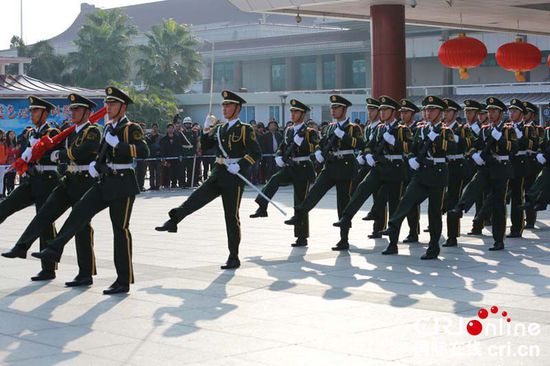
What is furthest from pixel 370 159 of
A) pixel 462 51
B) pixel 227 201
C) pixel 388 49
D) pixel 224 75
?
pixel 224 75

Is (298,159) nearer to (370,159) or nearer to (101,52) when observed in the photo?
(370,159)

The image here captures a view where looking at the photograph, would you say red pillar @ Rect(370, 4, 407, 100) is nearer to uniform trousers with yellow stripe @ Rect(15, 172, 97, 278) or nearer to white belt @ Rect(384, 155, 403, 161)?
white belt @ Rect(384, 155, 403, 161)

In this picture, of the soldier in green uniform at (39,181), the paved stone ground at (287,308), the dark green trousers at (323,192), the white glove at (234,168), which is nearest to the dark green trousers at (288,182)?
the dark green trousers at (323,192)

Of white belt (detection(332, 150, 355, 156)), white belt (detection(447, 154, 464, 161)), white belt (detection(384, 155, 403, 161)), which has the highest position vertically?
white belt (detection(332, 150, 355, 156))

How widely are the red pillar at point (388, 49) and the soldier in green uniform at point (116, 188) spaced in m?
10.3

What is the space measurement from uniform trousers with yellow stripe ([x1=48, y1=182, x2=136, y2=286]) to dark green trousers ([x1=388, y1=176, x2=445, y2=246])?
346 centimetres

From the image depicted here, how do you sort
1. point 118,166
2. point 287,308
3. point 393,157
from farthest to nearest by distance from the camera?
→ point 393,157, point 118,166, point 287,308

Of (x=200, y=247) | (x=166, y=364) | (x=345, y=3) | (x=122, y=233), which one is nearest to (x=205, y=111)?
(x=345, y=3)

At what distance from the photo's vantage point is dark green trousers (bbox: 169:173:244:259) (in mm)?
11680

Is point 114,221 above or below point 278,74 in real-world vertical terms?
below

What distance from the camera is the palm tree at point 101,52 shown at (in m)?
56.8

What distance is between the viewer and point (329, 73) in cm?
6212

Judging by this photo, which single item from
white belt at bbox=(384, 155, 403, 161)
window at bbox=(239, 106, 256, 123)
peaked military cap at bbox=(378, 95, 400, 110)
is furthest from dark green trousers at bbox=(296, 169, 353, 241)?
window at bbox=(239, 106, 256, 123)

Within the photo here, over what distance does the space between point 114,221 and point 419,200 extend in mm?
3934
